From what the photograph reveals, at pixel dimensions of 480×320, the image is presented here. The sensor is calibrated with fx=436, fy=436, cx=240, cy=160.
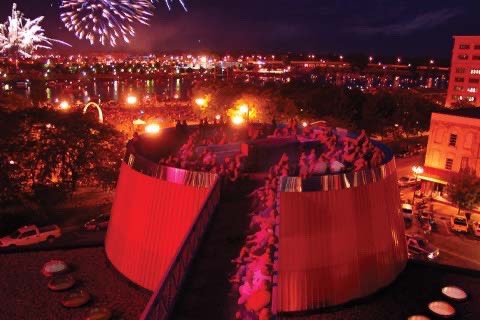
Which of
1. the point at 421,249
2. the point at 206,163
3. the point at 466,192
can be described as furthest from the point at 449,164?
the point at 206,163

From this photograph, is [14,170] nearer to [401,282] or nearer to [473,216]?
[401,282]

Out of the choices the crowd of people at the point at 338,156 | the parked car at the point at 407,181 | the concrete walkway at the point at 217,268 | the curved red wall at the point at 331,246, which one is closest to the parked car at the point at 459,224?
the parked car at the point at 407,181

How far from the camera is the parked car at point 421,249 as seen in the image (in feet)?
68.9

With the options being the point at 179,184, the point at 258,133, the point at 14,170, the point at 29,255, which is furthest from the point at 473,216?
the point at 14,170

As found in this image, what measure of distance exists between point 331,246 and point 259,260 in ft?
10.1

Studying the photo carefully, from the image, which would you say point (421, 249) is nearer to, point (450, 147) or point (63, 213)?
point (450, 147)

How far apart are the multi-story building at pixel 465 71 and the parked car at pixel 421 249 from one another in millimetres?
56456

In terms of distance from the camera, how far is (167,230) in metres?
11.8

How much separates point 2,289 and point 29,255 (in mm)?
2342

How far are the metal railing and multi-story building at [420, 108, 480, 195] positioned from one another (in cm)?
2629

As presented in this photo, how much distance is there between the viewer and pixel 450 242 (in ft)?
78.1

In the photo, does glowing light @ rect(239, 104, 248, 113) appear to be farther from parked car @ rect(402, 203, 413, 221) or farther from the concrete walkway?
the concrete walkway

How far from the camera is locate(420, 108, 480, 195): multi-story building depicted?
30.8 meters

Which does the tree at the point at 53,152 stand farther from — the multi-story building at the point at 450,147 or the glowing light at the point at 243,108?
the multi-story building at the point at 450,147
